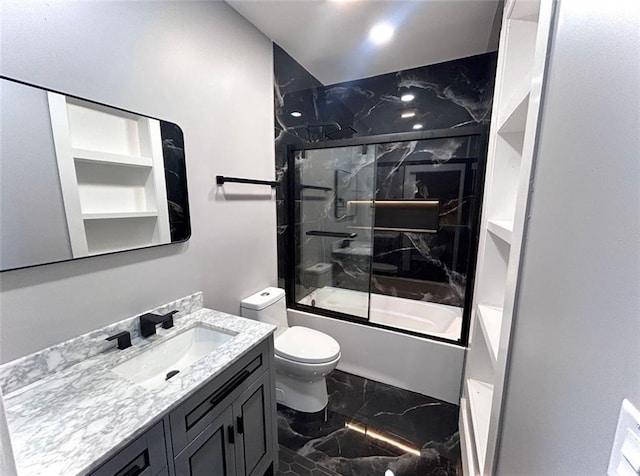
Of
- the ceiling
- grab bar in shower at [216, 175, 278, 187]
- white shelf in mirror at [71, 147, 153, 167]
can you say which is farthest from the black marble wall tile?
white shelf in mirror at [71, 147, 153, 167]

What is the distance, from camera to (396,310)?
119 inches

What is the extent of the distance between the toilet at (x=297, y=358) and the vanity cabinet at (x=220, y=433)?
371 mm

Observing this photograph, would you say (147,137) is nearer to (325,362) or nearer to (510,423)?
(325,362)

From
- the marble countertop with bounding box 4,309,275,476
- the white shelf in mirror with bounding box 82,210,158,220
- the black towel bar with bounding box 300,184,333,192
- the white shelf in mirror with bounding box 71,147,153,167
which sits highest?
the white shelf in mirror with bounding box 71,147,153,167

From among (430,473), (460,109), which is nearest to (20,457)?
(430,473)

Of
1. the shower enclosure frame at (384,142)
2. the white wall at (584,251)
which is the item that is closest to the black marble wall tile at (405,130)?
the shower enclosure frame at (384,142)

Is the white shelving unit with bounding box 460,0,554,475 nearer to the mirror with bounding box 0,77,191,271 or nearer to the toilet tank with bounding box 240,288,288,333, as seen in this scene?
the toilet tank with bounding box 240,288,288,333

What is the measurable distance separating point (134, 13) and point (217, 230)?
115cm

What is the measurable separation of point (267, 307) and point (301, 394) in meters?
0.67

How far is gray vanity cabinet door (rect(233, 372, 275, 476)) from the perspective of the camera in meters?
1.25

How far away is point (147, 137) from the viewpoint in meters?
1.34

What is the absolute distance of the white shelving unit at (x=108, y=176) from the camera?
1.08 metres

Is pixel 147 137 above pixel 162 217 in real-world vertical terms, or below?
above

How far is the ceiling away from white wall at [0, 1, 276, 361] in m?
0.25
